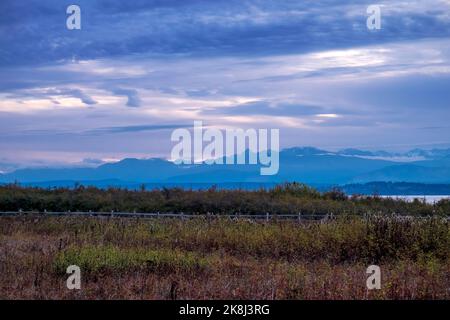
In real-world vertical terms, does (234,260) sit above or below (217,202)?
below

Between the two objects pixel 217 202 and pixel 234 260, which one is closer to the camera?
pixel 234 260

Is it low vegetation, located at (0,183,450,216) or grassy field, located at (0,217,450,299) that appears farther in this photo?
low vegetation, located at (0,183,450,216)

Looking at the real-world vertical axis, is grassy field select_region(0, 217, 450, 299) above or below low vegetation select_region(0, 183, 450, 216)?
below

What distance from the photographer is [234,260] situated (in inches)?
684

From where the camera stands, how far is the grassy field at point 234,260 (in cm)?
1258

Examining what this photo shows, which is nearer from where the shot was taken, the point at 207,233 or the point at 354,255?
the point at 354,255

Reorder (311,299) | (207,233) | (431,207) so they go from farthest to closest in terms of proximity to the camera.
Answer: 1. (431,207)
2. (207,233)
3. (311,299)

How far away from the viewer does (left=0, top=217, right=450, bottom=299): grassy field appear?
12.6 m

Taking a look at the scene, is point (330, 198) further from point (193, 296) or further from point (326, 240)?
point (193, 296)

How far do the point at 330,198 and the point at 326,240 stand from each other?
1072 inches

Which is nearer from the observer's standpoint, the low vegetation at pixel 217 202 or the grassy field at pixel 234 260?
the grassy field at pixel 234 260

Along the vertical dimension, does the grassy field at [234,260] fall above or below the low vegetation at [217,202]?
below

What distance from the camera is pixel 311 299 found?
39.2 feet
